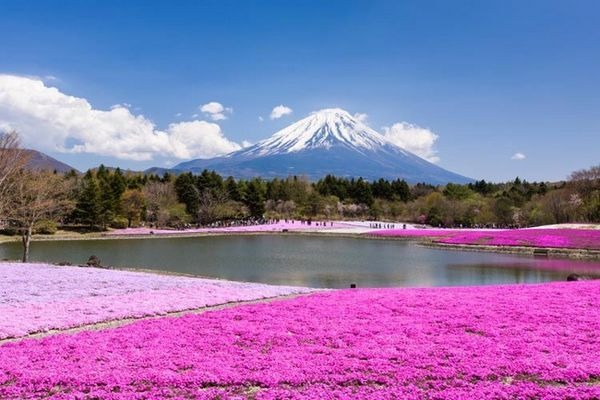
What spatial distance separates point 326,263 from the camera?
3628cm

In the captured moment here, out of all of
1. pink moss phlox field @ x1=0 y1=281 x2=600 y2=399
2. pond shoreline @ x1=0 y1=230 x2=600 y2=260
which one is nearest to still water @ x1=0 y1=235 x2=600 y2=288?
pond shoreline @ x1=0 y1=230 x2=600 y2=260

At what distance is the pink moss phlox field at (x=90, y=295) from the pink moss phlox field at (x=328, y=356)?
179cm

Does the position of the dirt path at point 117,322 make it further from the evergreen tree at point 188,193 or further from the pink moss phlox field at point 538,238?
the evergreen tree at point 188,193

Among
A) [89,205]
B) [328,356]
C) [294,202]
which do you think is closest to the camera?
[328,356]

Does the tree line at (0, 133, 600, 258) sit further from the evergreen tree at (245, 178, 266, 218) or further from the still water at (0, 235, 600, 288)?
the still water at (0, 235, 600, 288)

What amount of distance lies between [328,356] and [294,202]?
282 ft

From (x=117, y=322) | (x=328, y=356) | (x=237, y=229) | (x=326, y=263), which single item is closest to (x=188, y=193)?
(x=237, y=229)

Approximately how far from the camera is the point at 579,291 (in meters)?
18.5

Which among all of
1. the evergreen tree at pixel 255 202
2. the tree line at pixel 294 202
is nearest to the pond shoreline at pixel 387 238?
the tree line at pixel 294 202

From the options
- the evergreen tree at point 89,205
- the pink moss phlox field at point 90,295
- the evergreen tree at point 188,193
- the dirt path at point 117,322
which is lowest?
the dirt path at point 117,322

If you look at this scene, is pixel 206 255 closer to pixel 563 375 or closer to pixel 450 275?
pixel 450 275

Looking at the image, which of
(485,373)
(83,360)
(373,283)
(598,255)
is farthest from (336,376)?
(598,255)

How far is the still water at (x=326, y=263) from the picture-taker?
2884 centimetres

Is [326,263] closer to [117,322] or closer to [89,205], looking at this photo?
[117,322]
